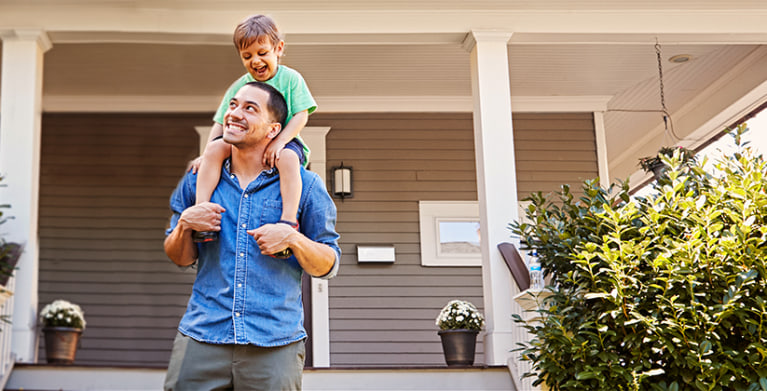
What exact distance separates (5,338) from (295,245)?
376 cm

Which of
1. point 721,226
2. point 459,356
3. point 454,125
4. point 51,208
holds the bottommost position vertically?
point 459,356

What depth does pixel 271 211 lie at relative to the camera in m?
1.67

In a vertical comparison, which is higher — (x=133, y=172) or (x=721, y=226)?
(x=133, y=172)

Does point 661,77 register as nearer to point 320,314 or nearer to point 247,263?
point 320,314

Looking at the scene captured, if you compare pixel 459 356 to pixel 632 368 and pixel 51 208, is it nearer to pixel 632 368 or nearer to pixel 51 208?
pixel 632 368

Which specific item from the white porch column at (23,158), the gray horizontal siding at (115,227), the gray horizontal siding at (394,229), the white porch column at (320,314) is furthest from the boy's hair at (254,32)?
the gray horizontal siding at (115,227)

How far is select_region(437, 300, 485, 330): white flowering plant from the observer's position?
558 cm

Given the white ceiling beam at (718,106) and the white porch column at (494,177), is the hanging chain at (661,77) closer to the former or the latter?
the white ceiling beam at (718,106)

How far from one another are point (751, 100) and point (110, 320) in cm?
559

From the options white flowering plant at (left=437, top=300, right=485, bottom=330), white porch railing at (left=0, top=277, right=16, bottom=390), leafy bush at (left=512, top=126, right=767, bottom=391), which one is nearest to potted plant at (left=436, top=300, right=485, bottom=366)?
white flowering plant at (left=437, top=300, right=485, bottom=330)

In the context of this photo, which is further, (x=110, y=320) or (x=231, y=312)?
(x=110, y=320)

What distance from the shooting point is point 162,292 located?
22.7 feet

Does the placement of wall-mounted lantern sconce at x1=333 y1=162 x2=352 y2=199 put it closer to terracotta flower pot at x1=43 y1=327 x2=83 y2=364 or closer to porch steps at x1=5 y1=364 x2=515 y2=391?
terracotta flower pot at x1=43 y1=327 x2=83 y2=364

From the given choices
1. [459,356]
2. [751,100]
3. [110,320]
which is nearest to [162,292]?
[110,320]
